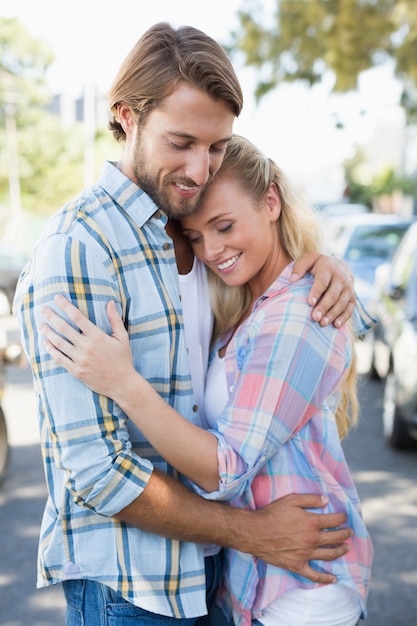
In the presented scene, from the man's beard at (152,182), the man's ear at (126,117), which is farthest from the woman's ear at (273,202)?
the man's ear at (126,117)

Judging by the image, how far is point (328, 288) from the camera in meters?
2.19

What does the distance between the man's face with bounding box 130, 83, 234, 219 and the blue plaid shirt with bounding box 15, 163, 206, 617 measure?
7 centimetres

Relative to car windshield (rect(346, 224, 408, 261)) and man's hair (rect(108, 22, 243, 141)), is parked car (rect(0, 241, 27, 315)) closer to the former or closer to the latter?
car windshield (rect(346, 224, 408, 261))

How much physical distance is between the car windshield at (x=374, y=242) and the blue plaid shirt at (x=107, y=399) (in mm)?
9081

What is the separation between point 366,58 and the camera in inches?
480

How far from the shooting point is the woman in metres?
1.85

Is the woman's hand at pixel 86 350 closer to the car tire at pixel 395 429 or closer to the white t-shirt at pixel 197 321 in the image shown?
the white t-shirt at pixel 197 321

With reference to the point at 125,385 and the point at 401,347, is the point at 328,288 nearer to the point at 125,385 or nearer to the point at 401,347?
the point at 125,385

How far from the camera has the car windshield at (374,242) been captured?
11.0 metres

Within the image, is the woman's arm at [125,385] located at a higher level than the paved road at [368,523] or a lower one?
higher

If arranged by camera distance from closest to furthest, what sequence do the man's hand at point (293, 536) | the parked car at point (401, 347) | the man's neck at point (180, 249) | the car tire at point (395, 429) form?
the man's hand at point (293, 536)
the man's neck at point (180, 249)
the parked car at point (401, 347)
the car tire at point (395, 429)

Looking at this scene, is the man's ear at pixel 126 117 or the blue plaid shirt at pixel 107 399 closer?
the blue plaid shirt at pixel 107 399

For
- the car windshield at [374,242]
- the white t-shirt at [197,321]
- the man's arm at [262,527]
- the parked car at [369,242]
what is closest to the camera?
the man's arm at [262,527]

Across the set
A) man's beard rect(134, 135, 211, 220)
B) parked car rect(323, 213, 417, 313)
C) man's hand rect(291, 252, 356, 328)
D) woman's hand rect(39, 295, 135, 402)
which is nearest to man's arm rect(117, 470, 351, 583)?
woman's hand rect(39, 295, 135, 402)
